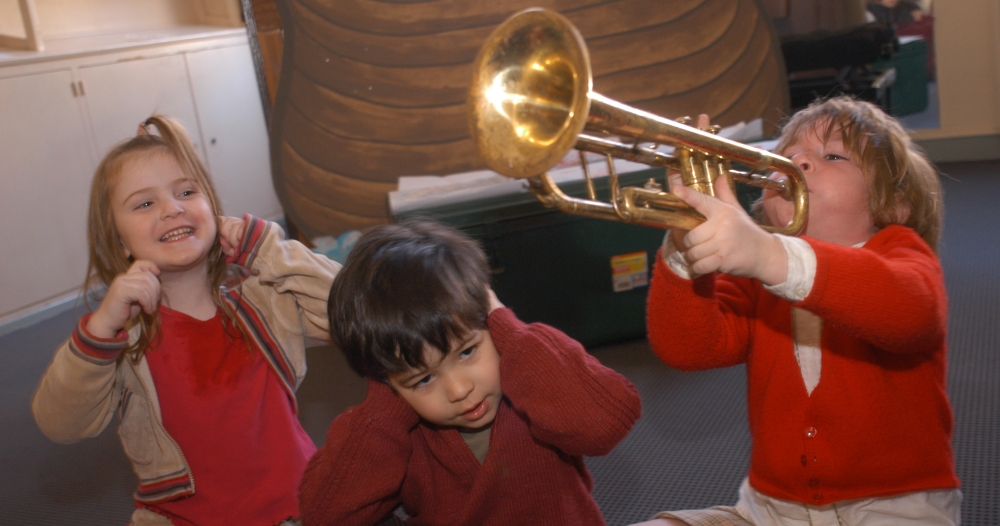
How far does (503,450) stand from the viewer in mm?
1280

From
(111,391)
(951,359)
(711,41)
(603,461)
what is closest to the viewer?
(111,391)

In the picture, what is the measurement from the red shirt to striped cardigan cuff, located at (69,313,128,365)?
0.50 feet

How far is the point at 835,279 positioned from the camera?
38.9 inches

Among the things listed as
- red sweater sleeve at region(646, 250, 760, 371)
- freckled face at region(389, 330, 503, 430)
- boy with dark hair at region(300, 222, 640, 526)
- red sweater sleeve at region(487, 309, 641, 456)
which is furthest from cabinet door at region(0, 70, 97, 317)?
red sweater sleeve at region(646, 250, 760, 371)

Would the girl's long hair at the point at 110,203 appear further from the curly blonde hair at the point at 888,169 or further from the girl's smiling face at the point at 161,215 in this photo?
the curly blonde hair at the point at 888,169

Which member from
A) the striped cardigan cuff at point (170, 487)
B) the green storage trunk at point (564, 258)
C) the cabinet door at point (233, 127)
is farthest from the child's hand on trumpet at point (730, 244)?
the cabinet door at point (233, 127)

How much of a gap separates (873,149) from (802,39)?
3423 millimetres

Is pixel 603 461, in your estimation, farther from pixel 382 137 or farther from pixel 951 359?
pixel 382 137

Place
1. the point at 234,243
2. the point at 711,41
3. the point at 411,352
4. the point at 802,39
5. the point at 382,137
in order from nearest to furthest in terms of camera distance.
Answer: the point at 411,352, the point at 234,243, the point at 382,137, the point at 711,41, the point at 802,39

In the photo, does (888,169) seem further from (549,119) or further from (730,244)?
(549,119)

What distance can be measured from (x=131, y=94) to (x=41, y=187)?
0.68 metres

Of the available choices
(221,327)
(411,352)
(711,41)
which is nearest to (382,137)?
(711,41)

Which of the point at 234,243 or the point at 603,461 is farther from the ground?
the point at 234,243

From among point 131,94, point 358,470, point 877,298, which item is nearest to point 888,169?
point 877,298
